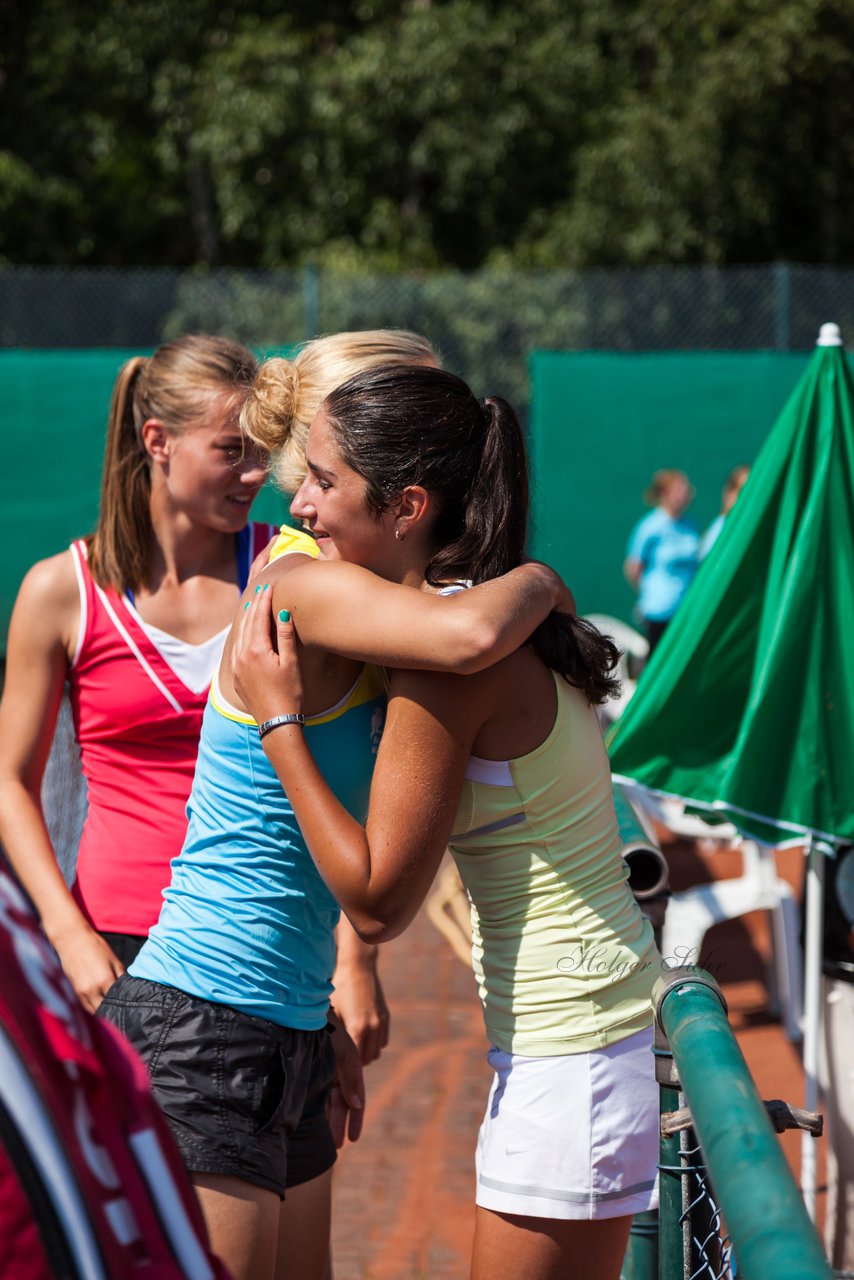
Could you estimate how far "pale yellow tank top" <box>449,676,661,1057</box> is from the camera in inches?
69.8

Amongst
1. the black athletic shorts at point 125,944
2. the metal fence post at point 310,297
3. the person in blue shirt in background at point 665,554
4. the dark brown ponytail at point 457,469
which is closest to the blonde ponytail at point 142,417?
the black athletic shorts at point 125,944

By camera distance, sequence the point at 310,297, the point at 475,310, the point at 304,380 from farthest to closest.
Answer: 1. the point at 475,310
2. the point at 310,297
3. the point at 304,380

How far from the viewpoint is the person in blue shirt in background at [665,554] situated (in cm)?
994

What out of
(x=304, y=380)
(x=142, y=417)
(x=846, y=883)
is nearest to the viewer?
(x=304, y=380)

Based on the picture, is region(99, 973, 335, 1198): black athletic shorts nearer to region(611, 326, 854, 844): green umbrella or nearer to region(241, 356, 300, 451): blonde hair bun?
region(241, 356, 300, 451): blonde hair bun

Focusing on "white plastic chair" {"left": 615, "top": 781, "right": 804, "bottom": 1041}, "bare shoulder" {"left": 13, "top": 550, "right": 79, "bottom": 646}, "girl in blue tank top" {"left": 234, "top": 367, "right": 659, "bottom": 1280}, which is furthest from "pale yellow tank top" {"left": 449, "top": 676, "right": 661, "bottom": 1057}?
"white plastic chair" {"left": 615, "top": 781, "right": 804, "bottom": 1041}

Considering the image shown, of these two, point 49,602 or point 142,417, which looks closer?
point 49,602

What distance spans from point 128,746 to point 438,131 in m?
17.3

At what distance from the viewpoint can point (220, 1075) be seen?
1.80m

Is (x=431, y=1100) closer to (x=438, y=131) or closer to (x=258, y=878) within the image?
(x=258, y=878)

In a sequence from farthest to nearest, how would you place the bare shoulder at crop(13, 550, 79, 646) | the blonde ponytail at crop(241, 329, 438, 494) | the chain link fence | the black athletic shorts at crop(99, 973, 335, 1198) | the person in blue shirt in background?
1. the chain link fence
2. the person in blue shirt in background
3. the bare shoulder at crop(13, 550, 79, 646)
4. the blonde ponytail at crop(241, 329, 438, 494)
5. the black athletic shorts at crop(99, 973, 335, 1198)

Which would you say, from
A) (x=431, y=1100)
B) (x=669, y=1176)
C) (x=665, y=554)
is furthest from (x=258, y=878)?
(x=665, y=554)

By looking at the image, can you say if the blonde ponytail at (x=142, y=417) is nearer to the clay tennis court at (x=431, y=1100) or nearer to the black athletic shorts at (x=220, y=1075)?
the black athletic shorts at (x=220, y=1075)

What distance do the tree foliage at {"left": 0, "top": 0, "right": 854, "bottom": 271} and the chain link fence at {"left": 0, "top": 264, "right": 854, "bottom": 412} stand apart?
573 centimetres
